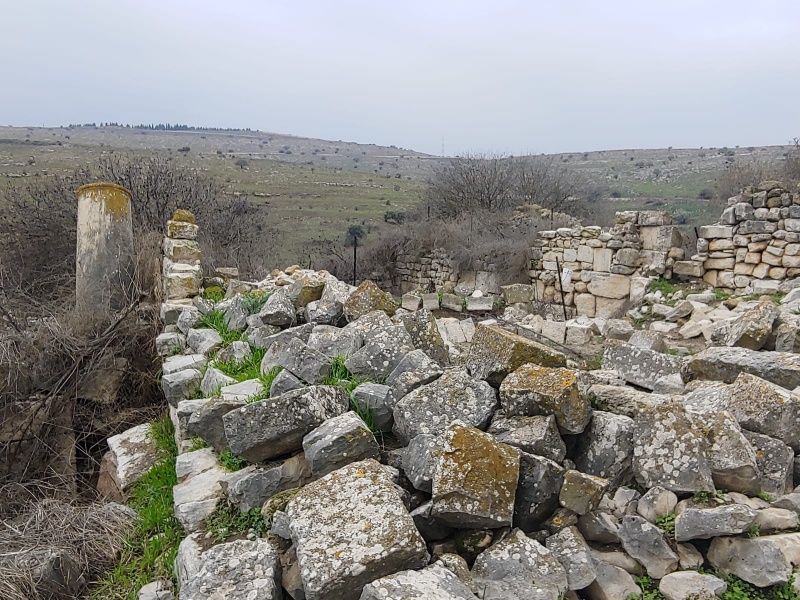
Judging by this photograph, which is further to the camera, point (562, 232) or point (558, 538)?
point (562, 232)

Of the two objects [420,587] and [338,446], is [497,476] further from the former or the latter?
[338,446]

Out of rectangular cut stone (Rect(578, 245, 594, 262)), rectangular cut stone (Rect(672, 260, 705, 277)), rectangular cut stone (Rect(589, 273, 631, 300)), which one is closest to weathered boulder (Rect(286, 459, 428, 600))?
rectangular cut stone (Rect(672, 260, 705, 277))

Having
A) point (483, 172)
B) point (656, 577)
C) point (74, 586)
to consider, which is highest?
point (483, 172)

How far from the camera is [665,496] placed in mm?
2318

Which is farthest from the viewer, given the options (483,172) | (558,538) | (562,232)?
(483,172)

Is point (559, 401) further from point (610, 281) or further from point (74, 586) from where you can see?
point (610, 281)

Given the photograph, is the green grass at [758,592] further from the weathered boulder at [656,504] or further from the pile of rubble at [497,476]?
the weathered boulder at [656,504]

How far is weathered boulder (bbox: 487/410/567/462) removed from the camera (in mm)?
2434

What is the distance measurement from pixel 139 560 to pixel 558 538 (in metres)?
2.13

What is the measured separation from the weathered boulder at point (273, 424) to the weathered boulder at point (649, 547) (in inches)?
55.8

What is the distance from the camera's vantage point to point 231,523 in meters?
2.62

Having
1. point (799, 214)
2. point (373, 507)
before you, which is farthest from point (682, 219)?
point (373, 507)

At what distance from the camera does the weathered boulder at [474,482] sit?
2.16 meters

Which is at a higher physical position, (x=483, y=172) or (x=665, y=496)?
(x=483, y=172)
